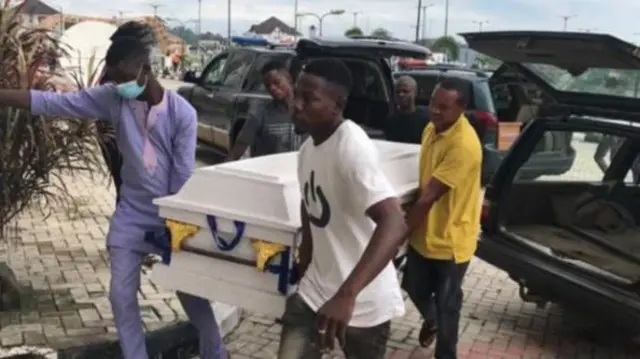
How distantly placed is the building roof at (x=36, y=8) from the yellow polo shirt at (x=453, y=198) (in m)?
2.42

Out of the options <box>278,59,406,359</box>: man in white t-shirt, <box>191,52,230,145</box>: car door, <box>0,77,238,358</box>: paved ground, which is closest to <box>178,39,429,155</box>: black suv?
<box>191,52,230,145</box>: car door

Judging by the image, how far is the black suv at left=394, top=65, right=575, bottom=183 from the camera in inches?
252

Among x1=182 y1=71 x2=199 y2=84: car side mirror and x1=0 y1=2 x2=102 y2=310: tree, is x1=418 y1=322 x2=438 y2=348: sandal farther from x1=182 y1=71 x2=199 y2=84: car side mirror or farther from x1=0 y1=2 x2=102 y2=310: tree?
x1=182 y1=71 x2=199 y2=84: car side mirror

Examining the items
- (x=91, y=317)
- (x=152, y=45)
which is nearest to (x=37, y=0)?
(x=152, y=45)

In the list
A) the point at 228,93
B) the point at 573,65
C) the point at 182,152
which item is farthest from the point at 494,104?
the point at 182,152

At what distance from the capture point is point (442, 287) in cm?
457

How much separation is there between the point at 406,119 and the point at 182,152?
3.22m

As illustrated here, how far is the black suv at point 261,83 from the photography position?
9.34 meters

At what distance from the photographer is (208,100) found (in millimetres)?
12734

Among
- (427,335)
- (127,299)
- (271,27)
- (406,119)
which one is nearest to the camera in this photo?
(127,299)

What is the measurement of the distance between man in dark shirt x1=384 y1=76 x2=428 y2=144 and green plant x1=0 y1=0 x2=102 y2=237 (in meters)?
2.55

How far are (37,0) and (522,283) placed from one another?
136 inches

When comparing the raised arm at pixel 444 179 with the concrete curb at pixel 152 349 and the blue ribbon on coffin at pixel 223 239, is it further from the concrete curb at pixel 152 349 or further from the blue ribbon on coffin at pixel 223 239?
the concrete curb at pixel 152 349

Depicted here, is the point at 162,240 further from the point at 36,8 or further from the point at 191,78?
the point at 191,78
